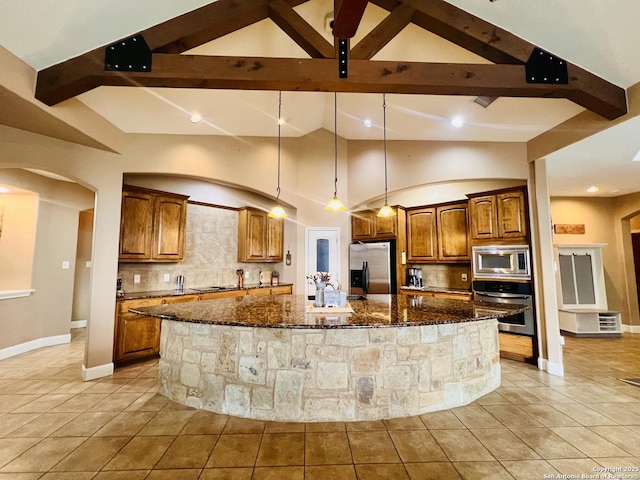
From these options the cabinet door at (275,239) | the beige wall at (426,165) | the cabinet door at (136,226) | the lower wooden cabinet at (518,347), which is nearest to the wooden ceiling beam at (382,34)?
the beige wall at (426,165)

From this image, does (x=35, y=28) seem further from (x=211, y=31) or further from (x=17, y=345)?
(x=17, y=345)

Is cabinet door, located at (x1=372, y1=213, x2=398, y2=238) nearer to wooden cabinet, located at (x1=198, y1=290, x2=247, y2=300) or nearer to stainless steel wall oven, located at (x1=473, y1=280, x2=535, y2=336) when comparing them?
stainless steel wall oven, located at (x1=473, y1=280, x2=535, y2=336)

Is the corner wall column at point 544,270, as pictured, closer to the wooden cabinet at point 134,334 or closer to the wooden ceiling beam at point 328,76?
the wooden ceiling beam at point 328,76

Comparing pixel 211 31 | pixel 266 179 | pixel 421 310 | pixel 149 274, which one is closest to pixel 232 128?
pixel 266 179

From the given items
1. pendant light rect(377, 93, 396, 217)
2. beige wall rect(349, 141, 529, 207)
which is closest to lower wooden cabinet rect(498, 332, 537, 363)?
beige wall rect(349, 141, 529, 207)

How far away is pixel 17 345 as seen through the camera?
14.9ft

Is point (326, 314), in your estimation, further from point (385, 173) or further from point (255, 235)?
point (385, 173)

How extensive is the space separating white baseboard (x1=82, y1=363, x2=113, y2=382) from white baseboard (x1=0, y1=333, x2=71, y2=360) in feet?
6.02

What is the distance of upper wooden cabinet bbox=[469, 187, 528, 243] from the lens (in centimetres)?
426

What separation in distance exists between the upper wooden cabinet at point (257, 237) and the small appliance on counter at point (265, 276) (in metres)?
0.40

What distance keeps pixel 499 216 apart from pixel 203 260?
4.83 m

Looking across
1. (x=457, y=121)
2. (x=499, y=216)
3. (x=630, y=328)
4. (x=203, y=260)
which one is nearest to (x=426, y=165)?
(x=457, y=121)

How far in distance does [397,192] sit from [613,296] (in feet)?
16.2

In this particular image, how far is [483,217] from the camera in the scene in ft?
15.1
